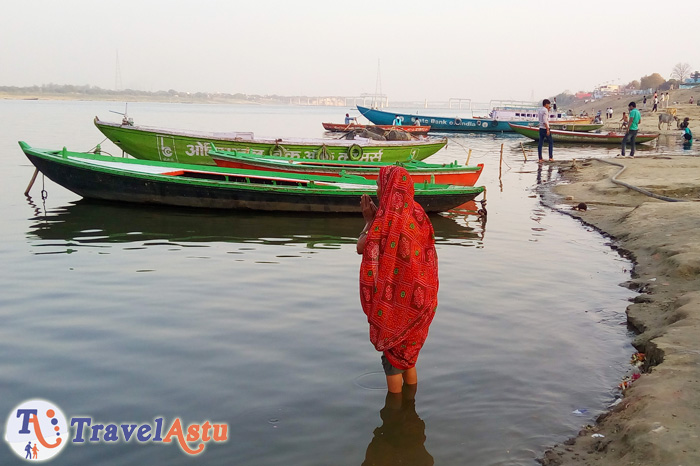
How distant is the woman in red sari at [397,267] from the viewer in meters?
3.80

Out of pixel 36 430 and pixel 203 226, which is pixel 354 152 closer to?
pixel 203 226

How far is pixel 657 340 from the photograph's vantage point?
16.0 feet

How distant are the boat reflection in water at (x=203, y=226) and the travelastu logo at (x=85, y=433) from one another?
5772 mm

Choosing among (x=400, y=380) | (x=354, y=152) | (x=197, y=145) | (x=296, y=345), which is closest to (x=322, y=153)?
(x=354, y=152)

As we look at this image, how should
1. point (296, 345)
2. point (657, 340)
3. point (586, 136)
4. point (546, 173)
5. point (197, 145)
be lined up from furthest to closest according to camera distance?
point (586, 136), point (546, 173), point (197, 145), point (296, 345), point (657, 340)

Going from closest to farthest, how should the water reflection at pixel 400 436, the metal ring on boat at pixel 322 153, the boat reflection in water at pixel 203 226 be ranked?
the water reflection at pixel 400 436
the boat reflection in water at pixel 203 226
the metal ring on boat at pixel 322 153

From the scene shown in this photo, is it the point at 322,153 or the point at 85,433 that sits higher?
the point at 322,153

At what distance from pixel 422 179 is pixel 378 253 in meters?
10.3

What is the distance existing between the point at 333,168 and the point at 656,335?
9796 mm

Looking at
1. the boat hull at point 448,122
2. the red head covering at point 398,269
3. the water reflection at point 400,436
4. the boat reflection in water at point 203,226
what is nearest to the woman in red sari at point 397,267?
the red head covering at point 398,269

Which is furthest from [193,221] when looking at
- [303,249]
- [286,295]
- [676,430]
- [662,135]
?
[662,135]

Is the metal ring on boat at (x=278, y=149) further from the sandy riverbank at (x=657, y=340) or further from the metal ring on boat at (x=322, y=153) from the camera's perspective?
the sandy riverbank at (x=657, y=340)

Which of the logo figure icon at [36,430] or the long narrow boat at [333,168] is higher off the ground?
the long narrow boat at [333,168]

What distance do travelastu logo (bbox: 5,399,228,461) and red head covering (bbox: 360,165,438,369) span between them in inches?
50.7
